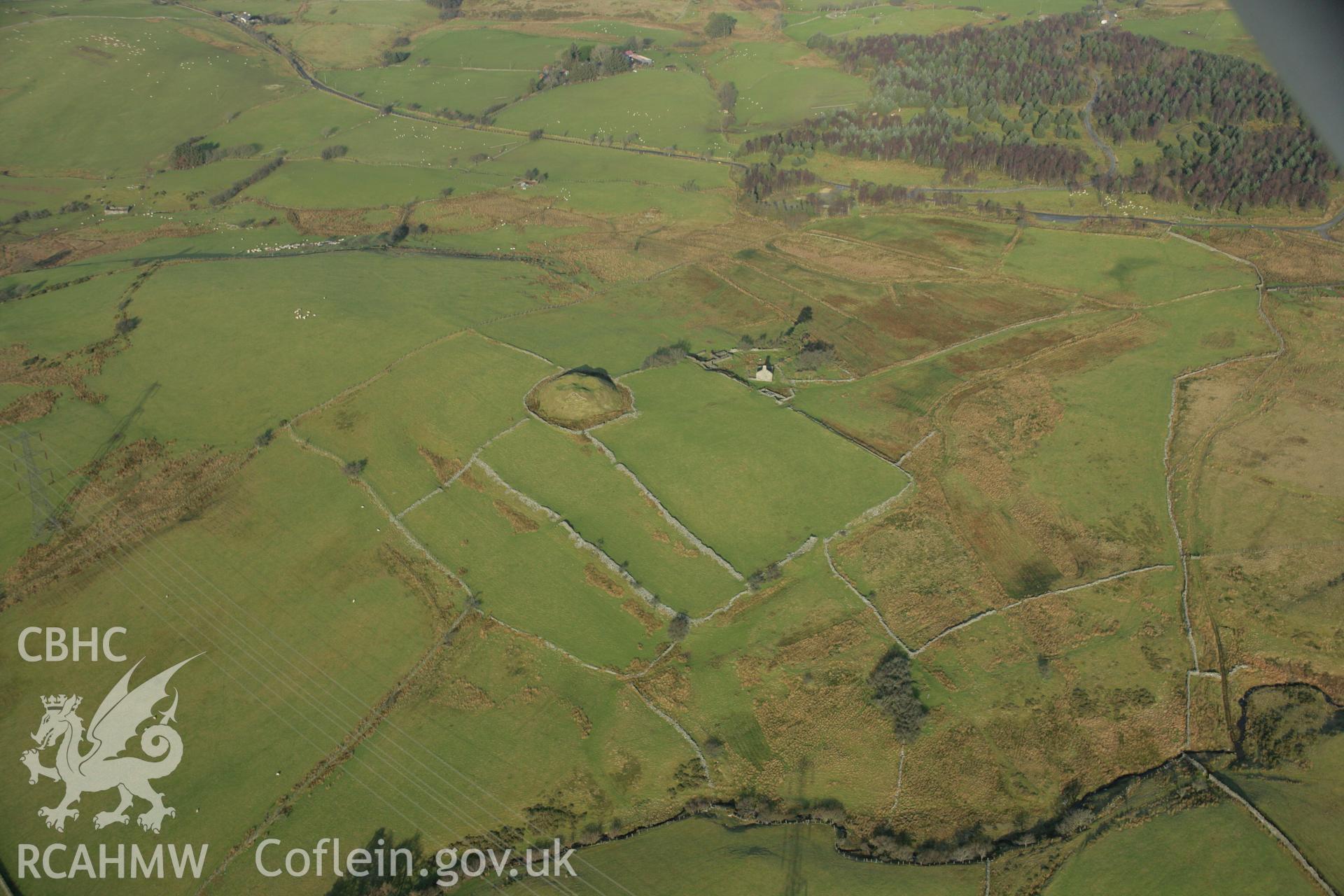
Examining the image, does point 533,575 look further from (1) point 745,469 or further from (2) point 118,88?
(2) point 118,88

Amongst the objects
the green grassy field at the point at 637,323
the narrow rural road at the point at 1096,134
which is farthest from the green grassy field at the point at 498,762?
the narrow rural road at the point at 1096,134

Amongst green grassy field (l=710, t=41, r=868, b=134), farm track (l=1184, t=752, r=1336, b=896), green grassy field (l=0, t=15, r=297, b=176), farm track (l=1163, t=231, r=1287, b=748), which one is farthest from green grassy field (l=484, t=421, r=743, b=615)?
green grassy field (l=0, t=15, r=297, b=176)

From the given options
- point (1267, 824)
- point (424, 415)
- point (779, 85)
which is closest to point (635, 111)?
point (779, 85)

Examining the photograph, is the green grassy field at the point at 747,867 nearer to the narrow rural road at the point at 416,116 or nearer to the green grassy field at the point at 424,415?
the green grassy field at the point at 424,415

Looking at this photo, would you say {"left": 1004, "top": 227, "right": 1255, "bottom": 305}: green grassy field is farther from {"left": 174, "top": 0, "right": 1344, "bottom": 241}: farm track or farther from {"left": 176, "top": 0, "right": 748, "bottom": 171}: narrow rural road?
{"left": 176, "top": 0, "right": 748, "bottom": 171}: narrow rural road

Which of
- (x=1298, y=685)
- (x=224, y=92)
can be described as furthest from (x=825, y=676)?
(x=224, y=92)
